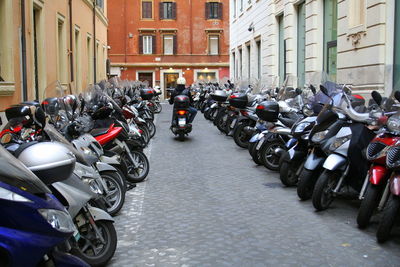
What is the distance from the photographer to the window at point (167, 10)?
4688 cm

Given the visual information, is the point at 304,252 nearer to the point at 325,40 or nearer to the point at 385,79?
the point at 385,79

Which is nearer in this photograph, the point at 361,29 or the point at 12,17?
the point at 12,17

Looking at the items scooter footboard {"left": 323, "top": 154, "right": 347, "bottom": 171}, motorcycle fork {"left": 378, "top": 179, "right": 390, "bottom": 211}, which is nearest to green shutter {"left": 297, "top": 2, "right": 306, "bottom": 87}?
scooter footboard {"left": 323, "top": 154, "right": 347, "bottom": 171}

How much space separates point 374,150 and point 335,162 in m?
0.59

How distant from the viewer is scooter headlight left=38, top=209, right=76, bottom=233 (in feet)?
9.82

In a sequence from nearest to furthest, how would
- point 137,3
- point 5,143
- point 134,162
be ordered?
point 5,143 → point 134,162 → point 137,3

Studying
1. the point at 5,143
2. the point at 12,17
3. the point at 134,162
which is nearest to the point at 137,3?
the point at 12,17

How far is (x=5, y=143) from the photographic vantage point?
4645mm

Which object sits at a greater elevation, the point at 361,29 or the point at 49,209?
the point at 361,29

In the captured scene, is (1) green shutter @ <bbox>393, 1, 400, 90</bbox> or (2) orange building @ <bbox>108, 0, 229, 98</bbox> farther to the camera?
(2) orange building @ <bbox>108, 0, 229, 98</bbox>

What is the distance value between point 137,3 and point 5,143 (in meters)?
43.7

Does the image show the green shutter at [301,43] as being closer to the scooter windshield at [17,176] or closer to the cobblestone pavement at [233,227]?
the cobblestone pavement at [233,227]

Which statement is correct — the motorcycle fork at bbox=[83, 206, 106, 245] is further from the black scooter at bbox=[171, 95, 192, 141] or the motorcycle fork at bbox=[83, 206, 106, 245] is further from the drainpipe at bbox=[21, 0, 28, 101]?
the black scooter at bbox=[171, 95, 192, 141]

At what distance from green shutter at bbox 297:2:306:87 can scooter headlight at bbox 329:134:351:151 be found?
10.6m
